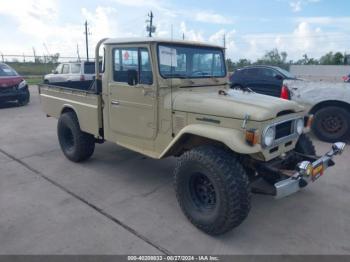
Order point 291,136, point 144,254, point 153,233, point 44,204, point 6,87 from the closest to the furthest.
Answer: point 144,254 → point 153,233 → point 291,136 → point 44,204 → point 6,87

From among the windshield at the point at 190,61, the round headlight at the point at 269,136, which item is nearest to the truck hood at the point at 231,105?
the round headlight at the point at 269,136

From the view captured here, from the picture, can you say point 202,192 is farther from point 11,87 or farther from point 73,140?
point 11,87

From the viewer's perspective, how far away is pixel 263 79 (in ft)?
34.3

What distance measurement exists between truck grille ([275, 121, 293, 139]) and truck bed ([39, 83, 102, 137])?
8.14 ft

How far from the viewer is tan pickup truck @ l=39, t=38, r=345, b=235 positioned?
2865mm

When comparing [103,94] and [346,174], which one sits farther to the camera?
[346,174]

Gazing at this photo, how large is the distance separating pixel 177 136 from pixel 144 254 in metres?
1.22

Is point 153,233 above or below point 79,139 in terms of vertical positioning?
below

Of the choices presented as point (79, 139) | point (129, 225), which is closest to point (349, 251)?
point (129, 225)

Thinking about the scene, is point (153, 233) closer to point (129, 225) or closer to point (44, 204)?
point (129, 225)

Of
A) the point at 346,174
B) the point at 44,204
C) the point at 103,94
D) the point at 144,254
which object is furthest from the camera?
the point at 346,174

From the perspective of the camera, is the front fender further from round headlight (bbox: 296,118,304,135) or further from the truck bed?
the truck bed

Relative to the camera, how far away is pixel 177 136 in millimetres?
3256

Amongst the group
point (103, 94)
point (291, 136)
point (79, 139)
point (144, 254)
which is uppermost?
point (103, 94)
